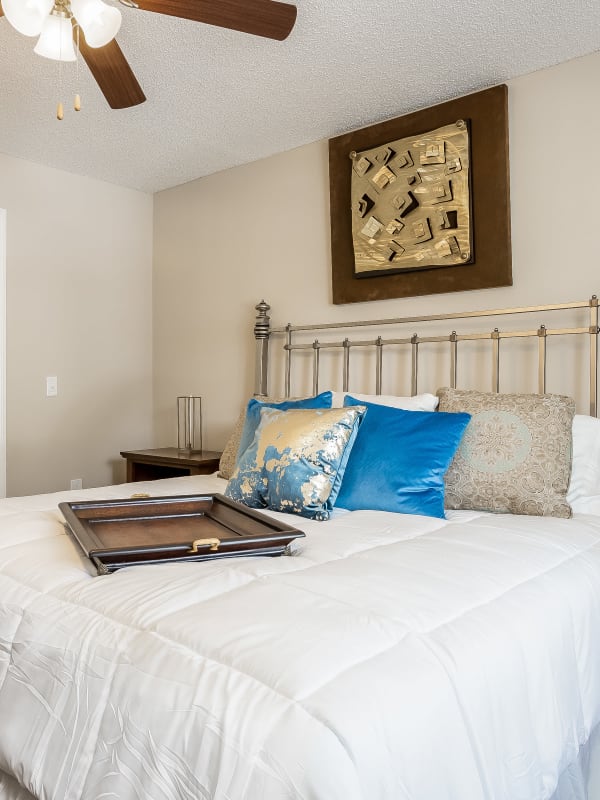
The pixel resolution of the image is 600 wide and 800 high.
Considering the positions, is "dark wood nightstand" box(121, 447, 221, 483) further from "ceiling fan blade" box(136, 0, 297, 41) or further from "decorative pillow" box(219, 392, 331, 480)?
"ceiling fan blade" box(136, 0, 297, 41)

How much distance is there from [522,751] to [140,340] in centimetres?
343

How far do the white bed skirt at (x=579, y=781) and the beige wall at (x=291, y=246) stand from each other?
1538 millimetres

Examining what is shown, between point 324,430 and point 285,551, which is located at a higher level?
point 324,430

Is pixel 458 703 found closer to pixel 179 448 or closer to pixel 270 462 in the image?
pixel 270 462

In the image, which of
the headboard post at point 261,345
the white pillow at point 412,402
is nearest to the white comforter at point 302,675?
the white pillow at point 412,402

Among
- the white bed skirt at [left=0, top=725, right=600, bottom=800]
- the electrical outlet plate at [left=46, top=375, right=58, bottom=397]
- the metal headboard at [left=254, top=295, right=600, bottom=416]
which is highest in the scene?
the metal headboard at [left=254, top=295, right=600, bottom=416]

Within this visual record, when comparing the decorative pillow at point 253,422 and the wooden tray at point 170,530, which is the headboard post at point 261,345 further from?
the wooden tray at point 170,530

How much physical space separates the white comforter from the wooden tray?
0.05m

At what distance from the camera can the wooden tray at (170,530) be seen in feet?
4.57

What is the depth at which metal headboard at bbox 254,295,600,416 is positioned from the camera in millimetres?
2293

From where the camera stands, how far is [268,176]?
342 cm

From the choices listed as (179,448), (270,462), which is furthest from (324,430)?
(179,448)

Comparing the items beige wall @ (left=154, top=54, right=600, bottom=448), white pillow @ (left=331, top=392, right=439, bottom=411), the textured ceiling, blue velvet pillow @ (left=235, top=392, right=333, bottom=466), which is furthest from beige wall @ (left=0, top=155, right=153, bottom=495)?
white pillow @ (left=331, top=392, right=439, bottom=411)

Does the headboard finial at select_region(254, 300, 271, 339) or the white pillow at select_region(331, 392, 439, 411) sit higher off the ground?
the headboard finial at select_region(254, 300, 271, 339)
